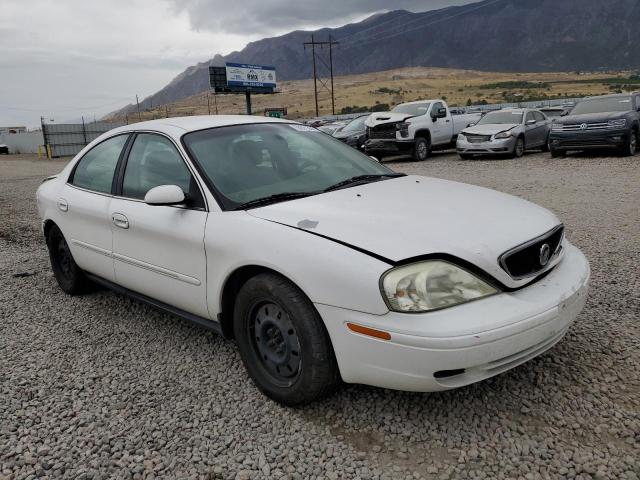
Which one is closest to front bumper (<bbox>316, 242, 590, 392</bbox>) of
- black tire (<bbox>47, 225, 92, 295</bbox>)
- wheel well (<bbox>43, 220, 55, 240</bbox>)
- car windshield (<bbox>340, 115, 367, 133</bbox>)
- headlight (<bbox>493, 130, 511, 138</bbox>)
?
black tire (<bbox>47, 225, 92, 295</bbox>)

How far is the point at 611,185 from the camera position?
31.2ft

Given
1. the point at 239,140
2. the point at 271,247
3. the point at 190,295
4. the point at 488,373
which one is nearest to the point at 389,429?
the point at 488,373

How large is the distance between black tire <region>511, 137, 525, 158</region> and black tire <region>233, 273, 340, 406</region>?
13.5m

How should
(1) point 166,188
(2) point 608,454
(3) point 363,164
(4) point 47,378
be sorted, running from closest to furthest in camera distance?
(2) point 608,454 → (1) point 166,188 → (4) point 47,378 → (3) point 363,164

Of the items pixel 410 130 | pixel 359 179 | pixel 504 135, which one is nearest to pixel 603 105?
pixel 504 135

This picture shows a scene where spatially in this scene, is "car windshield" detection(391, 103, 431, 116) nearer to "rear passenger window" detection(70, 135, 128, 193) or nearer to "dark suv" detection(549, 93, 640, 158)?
"dark suv" detection(549, 93, 640, 158)

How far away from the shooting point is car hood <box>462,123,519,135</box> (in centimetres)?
1484

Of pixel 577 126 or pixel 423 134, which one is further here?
pixel 423 134

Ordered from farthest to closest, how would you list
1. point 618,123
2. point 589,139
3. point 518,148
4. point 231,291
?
point 518,148 < point 589,139 < point 618,123 < point 231,291

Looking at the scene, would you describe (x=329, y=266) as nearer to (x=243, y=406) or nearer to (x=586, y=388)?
(x=243, y=406)

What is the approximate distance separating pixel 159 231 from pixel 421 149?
13.8m

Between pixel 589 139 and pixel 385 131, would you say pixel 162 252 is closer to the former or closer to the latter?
pixel 589 139

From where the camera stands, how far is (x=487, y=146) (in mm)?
14781

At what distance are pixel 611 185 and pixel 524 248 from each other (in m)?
8.14
